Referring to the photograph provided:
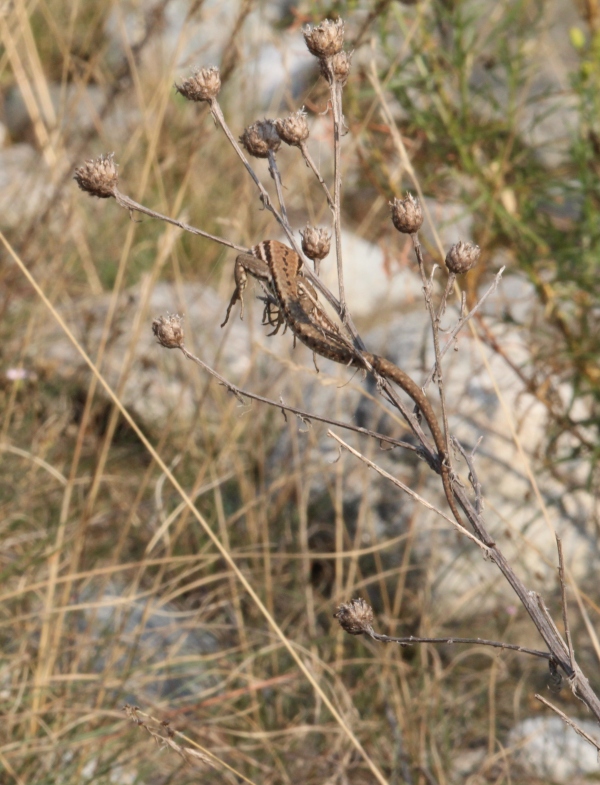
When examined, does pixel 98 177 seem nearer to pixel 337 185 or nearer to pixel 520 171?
pixel 337 185

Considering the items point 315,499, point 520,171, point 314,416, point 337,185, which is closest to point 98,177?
point 337,185

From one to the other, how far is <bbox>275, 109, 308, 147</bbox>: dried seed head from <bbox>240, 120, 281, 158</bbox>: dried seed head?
71 mm

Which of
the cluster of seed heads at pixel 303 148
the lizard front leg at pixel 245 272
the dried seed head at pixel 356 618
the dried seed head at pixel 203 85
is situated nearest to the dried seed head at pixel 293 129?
the cluster of seed heads at pixel 303 148

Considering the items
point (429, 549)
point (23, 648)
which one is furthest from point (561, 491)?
point (23, 648)

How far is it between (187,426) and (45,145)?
5.28 ft

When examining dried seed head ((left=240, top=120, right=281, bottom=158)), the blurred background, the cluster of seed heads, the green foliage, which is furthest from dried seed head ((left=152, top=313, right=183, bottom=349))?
the green foliage

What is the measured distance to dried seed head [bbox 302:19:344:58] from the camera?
1.19 m

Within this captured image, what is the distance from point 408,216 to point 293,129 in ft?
0.65

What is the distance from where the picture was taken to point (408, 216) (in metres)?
1.14

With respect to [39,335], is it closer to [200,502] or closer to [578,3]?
[200,502]

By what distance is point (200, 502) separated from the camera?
3781mm

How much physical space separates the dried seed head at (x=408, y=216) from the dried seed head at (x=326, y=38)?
23 cm

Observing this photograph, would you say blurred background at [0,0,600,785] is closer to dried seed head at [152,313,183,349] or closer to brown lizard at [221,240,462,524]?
brown lizard at [221,240,462,524]

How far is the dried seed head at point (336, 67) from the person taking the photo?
4.00 feet
